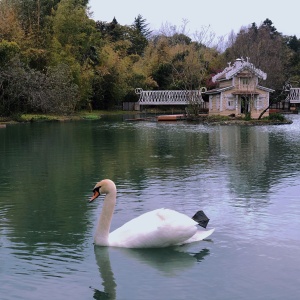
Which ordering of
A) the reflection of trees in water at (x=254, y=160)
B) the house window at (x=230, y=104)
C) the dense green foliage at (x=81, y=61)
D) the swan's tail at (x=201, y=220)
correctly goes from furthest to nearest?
the house window at (x=230, y=104) < the dense green foliage at (x=81, y=61) < the reflection of trees in water at (x=254, y=160) < the swan's tail at (x=201, y=220)

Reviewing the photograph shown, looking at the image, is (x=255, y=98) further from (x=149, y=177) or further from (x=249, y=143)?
(x=149, y=177)

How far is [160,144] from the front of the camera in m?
19.9

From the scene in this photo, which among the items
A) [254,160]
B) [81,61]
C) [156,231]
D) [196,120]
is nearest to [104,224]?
[156,231]

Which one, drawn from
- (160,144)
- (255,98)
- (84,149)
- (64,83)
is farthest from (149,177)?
(255,98)

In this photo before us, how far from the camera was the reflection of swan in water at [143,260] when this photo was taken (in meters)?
5.47

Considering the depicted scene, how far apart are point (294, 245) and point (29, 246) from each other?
3.16m

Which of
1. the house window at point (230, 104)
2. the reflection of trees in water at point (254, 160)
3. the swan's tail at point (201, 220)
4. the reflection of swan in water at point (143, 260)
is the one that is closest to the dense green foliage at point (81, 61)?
the house window at point (230, 104)

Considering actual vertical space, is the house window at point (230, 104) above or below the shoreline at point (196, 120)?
above

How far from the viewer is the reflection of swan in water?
547 centimetres

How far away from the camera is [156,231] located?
5953 millimetres

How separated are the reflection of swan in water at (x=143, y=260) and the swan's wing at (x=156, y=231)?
9 centimetres

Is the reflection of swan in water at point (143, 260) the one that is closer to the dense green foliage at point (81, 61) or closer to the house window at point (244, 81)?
the dense green foliage at point (81, 61)

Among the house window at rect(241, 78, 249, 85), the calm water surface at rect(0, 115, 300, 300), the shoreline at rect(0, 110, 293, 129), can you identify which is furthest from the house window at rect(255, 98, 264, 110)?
the calm water surface at rect(0, 115, 300, 300)

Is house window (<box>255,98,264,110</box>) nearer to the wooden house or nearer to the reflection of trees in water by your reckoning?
the wooden house
